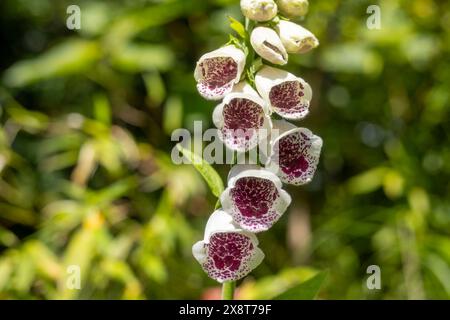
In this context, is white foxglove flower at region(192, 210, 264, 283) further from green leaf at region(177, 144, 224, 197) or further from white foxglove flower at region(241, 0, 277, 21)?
white foxglove flower at region(241, 0, 277, 21)

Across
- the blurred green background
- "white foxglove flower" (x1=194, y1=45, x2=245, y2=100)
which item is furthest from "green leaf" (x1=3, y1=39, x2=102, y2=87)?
"white foxglove flower" (x1=194, y1=45, x2=245, y2=100)

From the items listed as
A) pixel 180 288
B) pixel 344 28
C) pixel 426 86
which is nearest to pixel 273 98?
pixel 180 288

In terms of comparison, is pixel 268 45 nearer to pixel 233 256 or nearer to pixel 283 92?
pixel 283 92

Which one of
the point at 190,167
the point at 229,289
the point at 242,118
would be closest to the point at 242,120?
the point at 242,118

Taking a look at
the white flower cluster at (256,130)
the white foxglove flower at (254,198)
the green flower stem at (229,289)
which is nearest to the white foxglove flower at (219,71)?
the white flower cluster at (256,130)

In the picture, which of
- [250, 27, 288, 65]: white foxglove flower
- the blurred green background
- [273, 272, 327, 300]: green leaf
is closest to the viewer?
[250, 27, 288, 65]: white foxglove flower

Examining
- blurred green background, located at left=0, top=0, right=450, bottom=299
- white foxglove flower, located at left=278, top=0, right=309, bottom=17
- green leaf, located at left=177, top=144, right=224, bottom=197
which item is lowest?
green leaf, located at left=177, top=144, right=224, bottom=197

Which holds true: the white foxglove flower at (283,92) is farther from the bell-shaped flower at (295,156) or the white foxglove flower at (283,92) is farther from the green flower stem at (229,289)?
the green flower stem at (229,289)
